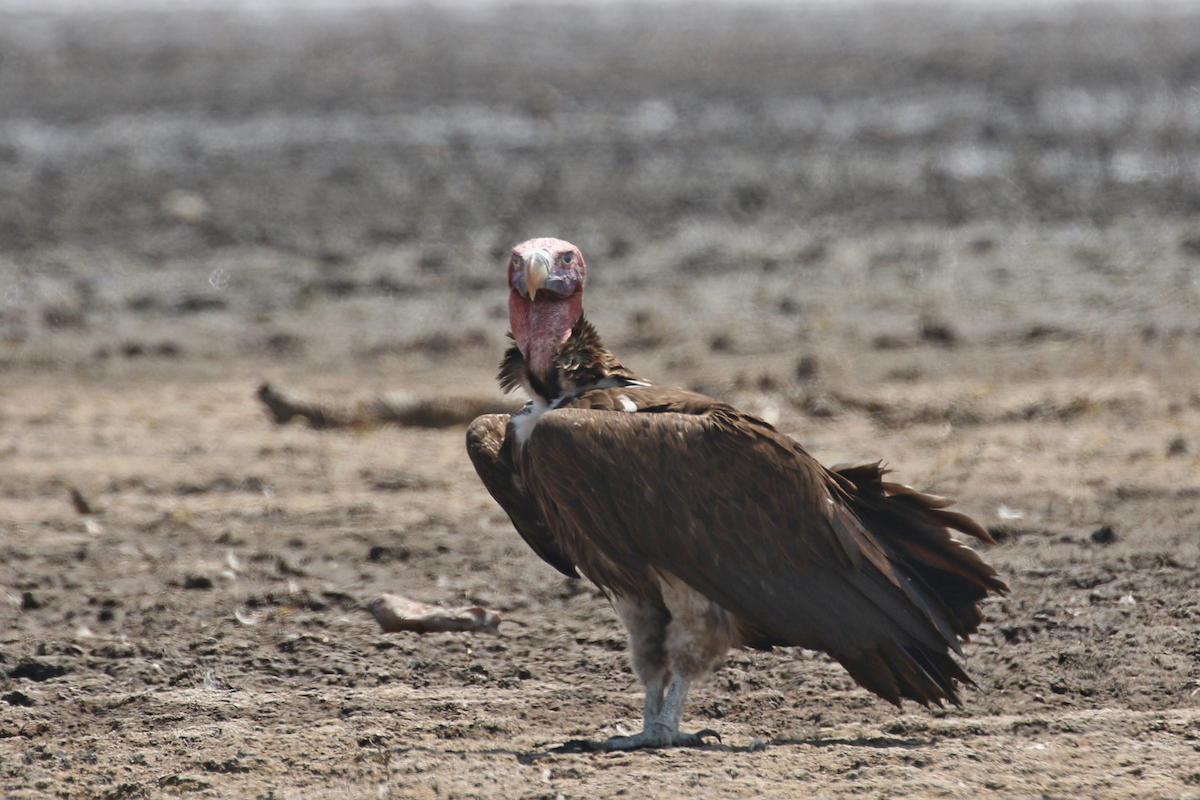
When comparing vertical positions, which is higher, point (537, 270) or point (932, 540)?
point (537, 270)

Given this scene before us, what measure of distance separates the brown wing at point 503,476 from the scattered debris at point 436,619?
956 millimetres

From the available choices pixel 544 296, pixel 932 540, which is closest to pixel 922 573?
pixel 932 540

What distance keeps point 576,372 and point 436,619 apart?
1.59 metres

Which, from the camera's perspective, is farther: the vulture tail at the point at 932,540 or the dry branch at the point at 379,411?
the dry branch at the point at 379,411

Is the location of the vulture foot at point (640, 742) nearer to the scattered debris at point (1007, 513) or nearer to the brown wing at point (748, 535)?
the brown wing at point (748, 535)

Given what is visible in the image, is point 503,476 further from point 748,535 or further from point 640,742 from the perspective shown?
Answer: point 640,742

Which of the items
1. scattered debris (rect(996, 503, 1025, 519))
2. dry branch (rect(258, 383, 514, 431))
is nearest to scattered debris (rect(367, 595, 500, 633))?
scattered debris (rect(996, 503, 1025, 519))

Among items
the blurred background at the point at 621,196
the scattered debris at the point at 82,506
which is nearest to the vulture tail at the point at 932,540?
the scattered debris at the point at 82,506

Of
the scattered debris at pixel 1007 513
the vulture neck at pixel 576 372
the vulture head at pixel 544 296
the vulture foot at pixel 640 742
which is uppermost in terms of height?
the vulture head at pixel 544 296

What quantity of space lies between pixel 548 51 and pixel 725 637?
2436 cm

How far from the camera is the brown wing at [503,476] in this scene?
4.89 m

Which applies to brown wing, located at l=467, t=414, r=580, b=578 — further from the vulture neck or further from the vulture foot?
the vulture foot

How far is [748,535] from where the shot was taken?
4570 mm

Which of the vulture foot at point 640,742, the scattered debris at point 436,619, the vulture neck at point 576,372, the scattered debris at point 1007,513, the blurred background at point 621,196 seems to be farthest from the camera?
the blurred background at point 621,196
